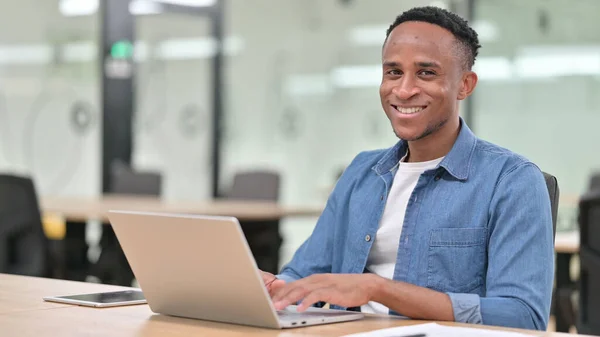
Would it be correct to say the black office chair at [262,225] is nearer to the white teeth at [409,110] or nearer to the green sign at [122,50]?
the green sign at [122,50]

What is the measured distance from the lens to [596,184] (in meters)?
5.71

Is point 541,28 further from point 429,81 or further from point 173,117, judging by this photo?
point 429,81

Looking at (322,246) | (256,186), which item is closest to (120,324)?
(322,246)

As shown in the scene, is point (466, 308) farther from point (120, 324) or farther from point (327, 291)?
point (120, 324)

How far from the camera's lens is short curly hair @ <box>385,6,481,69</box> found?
86.0 inches

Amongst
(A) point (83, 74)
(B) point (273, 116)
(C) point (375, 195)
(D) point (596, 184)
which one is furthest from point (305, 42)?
(C) point (375, 195)

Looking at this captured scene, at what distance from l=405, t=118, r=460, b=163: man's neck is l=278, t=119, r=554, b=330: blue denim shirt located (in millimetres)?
22

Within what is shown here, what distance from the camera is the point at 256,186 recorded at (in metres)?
6.27

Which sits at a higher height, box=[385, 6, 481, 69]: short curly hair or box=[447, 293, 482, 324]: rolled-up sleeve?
box=[385, 6, 481, 69]: short curly hair

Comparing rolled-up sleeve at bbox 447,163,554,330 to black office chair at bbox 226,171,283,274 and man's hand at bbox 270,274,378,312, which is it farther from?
black office chair at bbox 226,171,283,274

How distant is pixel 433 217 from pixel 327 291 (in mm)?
401

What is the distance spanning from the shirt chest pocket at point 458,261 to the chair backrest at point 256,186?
4010 millimetres

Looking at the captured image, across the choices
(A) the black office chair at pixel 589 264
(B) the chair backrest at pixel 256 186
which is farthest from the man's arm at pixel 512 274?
(B) the chair backrest at pixel 256 186

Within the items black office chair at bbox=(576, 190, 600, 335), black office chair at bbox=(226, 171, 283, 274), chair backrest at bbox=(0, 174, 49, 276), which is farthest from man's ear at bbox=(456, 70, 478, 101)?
black office chair at bbox=(226, 171, 283, 274)
